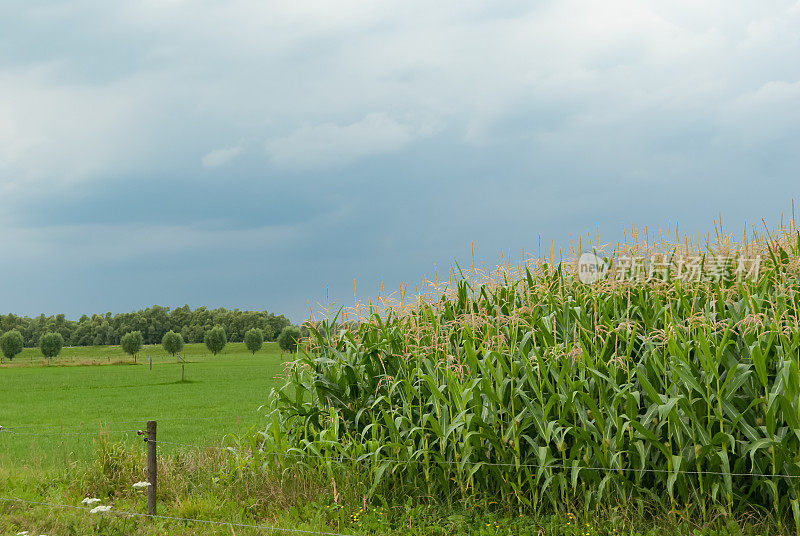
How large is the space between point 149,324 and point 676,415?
128 meters

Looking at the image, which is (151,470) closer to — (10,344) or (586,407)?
(586,407)

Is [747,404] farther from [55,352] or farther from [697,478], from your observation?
[55,352]

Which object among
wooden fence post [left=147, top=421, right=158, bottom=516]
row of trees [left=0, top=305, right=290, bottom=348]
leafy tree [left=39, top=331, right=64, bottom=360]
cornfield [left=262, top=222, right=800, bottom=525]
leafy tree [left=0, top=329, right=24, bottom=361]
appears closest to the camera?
cornfield [left=262, top=222, right=800, bottom=525]

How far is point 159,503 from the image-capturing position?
23.0 ft

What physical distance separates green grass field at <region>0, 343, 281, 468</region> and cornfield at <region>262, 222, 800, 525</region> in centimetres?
258

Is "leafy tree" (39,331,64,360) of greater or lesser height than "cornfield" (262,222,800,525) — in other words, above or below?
below

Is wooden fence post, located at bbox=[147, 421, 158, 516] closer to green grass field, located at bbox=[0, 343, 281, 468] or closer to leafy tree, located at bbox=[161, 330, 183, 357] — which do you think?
green grass field, located at bbox=[0, 343, 281, 468]

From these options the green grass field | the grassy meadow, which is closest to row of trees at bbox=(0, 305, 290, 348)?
the green grass field

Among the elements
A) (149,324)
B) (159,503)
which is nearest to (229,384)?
(159,503)

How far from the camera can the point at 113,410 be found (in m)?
21.9

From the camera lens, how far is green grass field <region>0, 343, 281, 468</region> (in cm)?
1185

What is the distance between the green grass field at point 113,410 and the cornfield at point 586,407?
2577 millimetres

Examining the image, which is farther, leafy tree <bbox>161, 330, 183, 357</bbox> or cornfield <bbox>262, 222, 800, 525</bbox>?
leafy tree <bbox>161, 330, 183, 357</bbox>

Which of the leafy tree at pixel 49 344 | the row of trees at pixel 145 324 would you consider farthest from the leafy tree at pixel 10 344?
the row of trees at pixel 145 324
